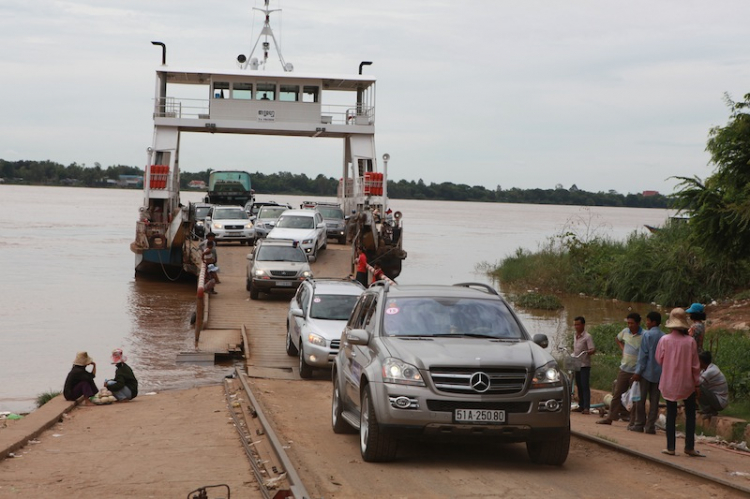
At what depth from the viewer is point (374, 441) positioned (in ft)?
26.8

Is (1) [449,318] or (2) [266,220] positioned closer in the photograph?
(1) [449,318]

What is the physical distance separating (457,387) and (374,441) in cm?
86

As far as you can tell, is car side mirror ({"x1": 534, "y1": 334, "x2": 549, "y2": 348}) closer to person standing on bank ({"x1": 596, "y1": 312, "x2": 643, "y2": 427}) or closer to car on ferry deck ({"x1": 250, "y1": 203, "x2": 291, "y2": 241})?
person standing on bank ({"x1": 596, "y1": 312, "x2": 643, "y2": 427})

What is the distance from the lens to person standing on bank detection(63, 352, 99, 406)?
13.9 meters

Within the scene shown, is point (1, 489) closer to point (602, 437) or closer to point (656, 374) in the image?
point (602, 437)

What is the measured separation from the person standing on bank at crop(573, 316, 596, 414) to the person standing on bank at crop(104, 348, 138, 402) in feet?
21.9

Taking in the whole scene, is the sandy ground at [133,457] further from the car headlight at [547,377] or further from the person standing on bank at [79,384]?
the car headlight at [547,377]

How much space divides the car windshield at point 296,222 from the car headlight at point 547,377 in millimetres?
22961

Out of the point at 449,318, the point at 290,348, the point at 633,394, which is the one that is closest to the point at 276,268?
the point at 290,348

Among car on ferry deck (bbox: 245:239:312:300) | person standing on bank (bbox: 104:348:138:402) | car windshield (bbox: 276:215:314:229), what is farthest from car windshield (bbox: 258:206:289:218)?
person standing on bank (bbox: 104:348:138:402)

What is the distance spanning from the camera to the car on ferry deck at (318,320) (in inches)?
639

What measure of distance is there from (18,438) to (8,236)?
64.2 meters

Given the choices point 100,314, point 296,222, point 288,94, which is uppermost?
point 288,94

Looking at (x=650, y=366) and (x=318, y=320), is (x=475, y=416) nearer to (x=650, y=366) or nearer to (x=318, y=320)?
(x=650, y=366)
